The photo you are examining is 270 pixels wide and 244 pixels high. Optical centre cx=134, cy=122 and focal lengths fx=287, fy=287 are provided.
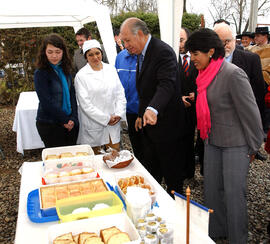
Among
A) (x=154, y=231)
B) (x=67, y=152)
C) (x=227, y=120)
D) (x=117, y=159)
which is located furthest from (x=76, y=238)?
(x=227, y=120)

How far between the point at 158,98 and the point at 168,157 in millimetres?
606

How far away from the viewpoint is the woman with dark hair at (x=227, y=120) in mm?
1765

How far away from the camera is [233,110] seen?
1837 mm

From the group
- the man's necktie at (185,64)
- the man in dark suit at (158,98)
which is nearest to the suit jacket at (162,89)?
the man in dark suit at (158,98)

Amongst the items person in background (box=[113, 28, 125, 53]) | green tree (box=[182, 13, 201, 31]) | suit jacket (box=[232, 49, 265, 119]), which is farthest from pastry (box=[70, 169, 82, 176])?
green tree (box=[182, 13, 201, 31])

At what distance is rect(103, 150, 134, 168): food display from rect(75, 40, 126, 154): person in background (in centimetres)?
96

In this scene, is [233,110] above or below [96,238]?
above

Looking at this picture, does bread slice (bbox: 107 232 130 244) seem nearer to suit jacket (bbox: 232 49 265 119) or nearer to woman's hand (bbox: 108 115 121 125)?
woman's hand (bbox: 108 115 121 125)

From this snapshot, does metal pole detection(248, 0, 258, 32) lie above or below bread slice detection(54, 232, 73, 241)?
above

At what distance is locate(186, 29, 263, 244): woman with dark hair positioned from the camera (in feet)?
5.79

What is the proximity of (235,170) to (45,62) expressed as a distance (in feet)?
5.95

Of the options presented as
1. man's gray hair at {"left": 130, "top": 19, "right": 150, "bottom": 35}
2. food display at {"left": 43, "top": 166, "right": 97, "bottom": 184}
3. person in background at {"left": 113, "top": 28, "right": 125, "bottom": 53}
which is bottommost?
food display at {"left": 43, "top": 166, "right": 97, "bottom": 184}

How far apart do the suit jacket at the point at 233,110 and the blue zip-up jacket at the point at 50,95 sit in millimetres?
1386

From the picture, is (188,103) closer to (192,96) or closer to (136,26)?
(192,96)
